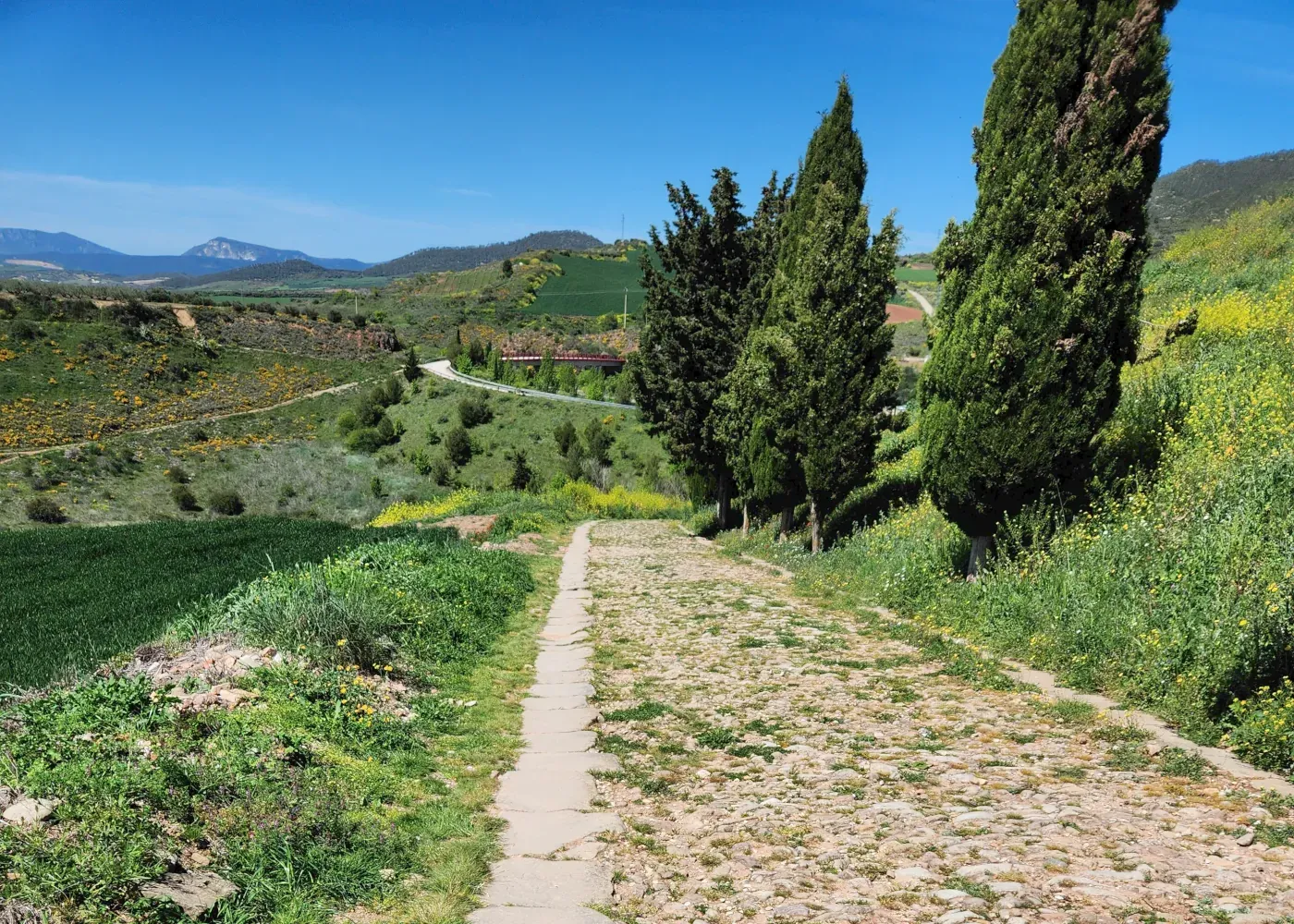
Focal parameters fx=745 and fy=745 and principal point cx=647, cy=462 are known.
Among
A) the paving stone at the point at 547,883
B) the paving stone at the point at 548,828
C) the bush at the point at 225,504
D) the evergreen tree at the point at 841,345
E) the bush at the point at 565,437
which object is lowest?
the bush at the point at 225,504

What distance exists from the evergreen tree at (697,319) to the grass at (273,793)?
1650cm

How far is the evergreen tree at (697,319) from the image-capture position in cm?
2284

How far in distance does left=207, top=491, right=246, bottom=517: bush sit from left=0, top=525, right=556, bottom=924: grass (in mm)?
44829

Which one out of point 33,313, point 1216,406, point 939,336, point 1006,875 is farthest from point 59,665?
point 33,313

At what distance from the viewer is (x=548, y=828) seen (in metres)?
5.16

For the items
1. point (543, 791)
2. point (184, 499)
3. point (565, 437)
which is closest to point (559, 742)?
point (543, 791)

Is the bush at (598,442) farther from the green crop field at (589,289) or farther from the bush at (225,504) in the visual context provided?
the green crop field at (589,289)

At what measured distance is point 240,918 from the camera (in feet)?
12.2

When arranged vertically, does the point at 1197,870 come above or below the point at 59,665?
above

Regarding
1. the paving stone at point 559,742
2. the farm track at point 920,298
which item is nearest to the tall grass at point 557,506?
the paving stone at point 559,742

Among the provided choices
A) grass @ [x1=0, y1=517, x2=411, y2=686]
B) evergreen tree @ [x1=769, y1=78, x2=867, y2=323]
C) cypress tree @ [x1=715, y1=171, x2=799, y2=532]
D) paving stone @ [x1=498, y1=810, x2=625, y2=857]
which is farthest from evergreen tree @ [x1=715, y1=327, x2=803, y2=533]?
paving stone @ [x1=498, y1=810, x2=625, y2=857]

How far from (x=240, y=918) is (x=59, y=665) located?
661 cm

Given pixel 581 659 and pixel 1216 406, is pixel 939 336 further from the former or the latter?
pixel 581 659

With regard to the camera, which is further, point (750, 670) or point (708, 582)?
point (708, 582)
